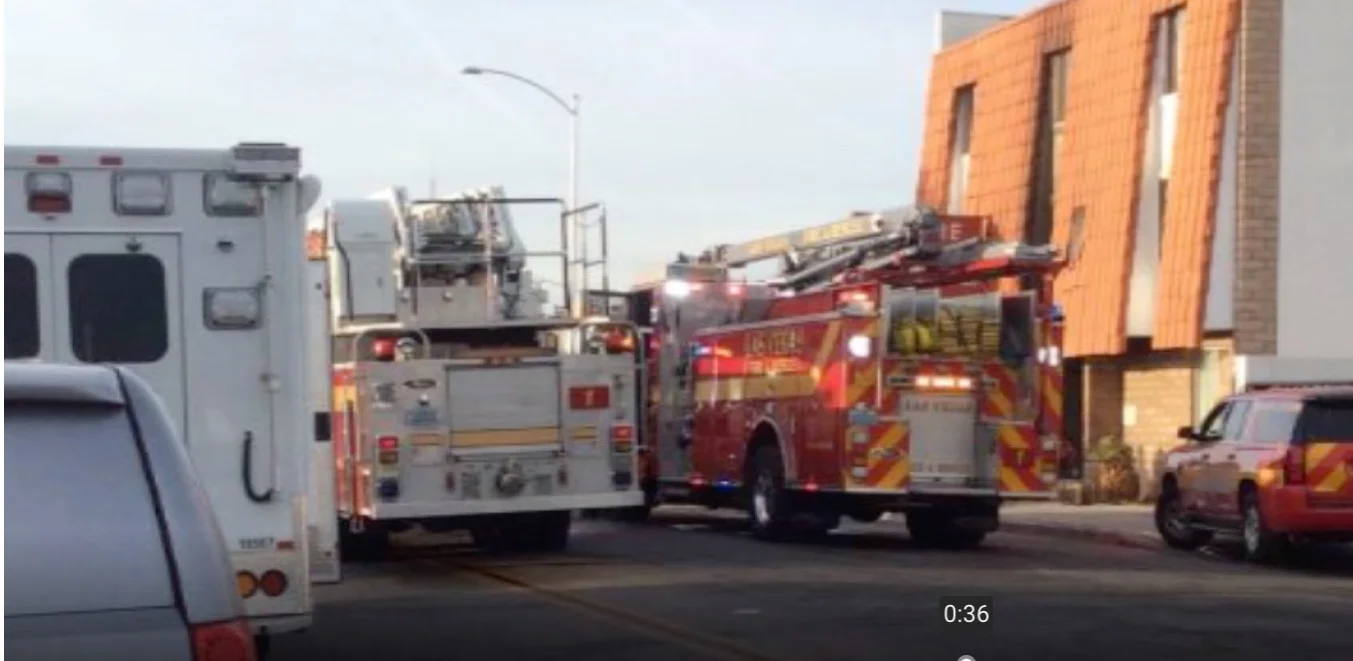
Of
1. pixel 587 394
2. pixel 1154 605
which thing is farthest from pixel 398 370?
pixel 1154 605

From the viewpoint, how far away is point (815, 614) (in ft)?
46.1

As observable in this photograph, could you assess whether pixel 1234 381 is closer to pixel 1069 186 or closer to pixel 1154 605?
pixel 1069 186

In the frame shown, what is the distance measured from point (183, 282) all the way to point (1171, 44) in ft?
80.2

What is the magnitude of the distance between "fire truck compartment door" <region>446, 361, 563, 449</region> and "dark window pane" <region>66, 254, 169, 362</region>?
8.34 m

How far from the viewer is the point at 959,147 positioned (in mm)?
39281

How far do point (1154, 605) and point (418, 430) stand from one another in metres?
6.56

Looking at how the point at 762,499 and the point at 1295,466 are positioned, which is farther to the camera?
the point at 762,499

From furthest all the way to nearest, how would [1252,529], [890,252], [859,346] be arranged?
[890,252] < [859,346] < [1252,529]

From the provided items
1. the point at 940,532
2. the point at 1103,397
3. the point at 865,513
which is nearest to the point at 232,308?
the point at 865,513

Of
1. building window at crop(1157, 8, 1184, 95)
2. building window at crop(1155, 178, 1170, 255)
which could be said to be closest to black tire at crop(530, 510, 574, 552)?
building window at crop(1155, 178, 1170, 255)

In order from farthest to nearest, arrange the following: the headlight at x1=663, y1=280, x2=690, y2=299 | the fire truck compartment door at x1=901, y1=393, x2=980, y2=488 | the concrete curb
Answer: the headlight at x1=663, y1=280, x2=690, y2=299
the concrete curb
the fire truck compartment door at x1=901, y1=393, x2=980, y2=488

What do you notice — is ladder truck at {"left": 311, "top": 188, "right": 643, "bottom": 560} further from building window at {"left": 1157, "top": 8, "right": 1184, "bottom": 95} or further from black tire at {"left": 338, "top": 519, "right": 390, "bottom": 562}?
building window at {"left": 1157, "top": 8, "right": 1184, "bottom": 95}

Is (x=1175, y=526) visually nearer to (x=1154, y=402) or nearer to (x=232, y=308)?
(x=1154, y=402)
